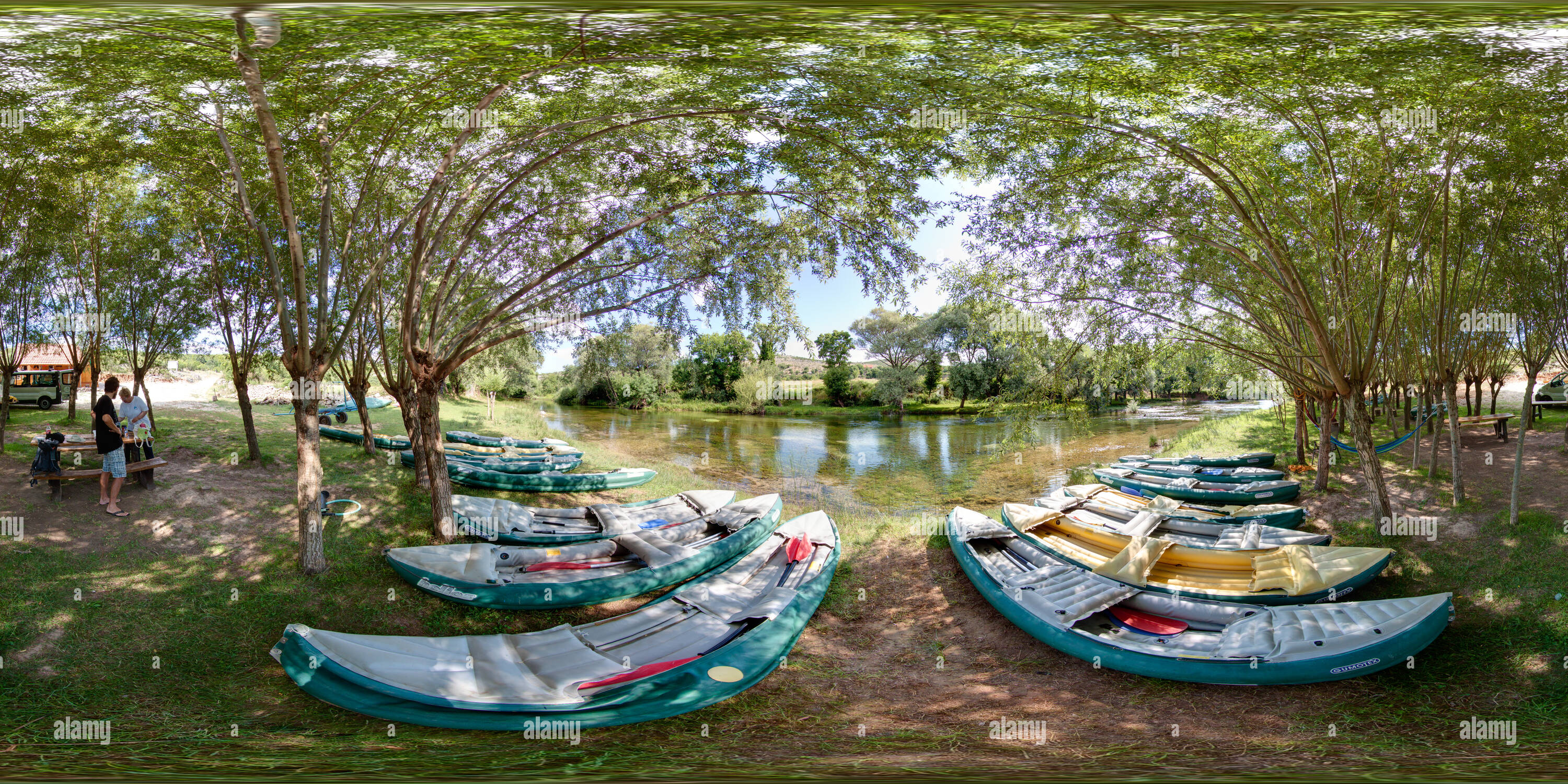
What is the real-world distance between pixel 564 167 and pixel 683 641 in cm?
452

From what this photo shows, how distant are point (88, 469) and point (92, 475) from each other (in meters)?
0.29

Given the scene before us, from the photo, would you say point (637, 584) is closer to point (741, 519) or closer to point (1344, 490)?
point (741, 519)

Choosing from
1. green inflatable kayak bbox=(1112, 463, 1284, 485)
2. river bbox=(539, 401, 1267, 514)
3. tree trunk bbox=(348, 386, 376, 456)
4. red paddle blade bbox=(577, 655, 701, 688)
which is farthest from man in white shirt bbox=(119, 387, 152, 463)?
green inflatable kayak bbox=(1112, 463, 1284, 485)

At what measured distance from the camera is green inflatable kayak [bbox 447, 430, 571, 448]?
11508 mm

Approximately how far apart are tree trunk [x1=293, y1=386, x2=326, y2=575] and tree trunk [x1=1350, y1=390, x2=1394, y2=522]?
8878mm

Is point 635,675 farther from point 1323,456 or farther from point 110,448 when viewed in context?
point 1323,456

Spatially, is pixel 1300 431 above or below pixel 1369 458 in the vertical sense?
below

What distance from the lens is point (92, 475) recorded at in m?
5.10

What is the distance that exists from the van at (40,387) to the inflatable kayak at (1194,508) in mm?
17425

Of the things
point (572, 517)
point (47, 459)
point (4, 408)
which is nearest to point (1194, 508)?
point (572, 517)

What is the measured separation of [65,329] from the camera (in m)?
7.71

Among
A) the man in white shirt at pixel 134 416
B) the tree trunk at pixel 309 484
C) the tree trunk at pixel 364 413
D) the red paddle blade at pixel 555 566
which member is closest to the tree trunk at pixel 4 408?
the man in white shirt at pixel 134 416

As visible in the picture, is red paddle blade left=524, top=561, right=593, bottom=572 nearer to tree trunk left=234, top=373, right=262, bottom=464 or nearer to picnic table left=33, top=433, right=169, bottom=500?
picnic table left=33, top=433, right=169, bottom=500

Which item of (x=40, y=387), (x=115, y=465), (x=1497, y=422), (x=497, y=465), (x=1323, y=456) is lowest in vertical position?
(x=497, y=465)
